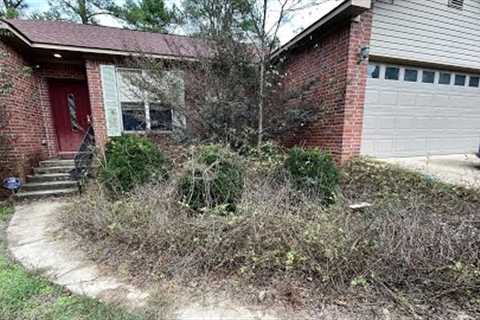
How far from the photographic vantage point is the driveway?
4.54 m

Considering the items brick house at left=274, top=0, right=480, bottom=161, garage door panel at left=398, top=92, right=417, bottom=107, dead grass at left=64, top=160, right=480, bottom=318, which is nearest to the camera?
dead grass at left=64, top=160, right=480, bottom=318

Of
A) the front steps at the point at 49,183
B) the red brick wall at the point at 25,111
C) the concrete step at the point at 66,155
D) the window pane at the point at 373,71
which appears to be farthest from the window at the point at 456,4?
the concrete step at the point at 66,155

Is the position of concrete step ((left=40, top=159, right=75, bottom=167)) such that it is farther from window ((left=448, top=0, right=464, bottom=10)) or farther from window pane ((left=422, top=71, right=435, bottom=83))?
window ((left=448, top=0, right=464, bottom=10))

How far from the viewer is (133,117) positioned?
703 centimetres

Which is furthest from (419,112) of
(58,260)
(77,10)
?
(77,10)

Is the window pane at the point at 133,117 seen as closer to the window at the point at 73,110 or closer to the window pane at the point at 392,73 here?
the window at the point at 73,110

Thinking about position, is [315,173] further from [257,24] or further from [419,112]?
[419,112]

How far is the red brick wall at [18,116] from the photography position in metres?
5.09

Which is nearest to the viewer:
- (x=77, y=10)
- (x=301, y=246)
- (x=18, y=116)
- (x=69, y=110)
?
(x=301, y=246)

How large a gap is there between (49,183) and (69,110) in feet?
8.26

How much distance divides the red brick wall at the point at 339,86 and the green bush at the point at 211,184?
3.10 metres

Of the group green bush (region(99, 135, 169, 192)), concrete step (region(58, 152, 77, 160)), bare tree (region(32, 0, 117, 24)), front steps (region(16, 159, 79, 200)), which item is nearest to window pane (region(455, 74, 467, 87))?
green bush (region(99, 135, 169, 192))

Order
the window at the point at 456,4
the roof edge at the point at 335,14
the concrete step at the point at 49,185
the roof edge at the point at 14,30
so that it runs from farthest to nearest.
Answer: the window at the point at 456,4, the concrete step at the point at 49,185, the roof edge at the point at 14,30, the roof edge at the point at 335,14

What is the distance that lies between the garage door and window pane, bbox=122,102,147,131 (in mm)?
5871
